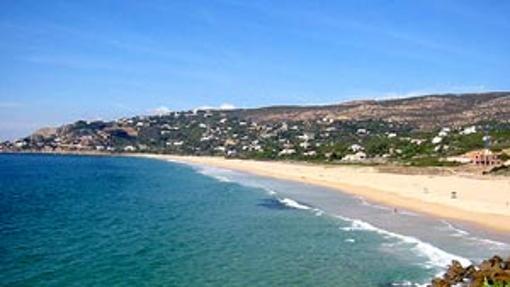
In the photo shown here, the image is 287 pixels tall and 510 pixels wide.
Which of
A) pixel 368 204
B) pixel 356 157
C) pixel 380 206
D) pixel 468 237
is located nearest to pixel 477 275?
pixel 468 237

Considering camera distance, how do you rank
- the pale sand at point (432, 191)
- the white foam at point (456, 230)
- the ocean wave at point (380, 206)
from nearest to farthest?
the white foam at point (456, 230), the pale sand at point (432, 191), the ocean wave at point (380, 206)

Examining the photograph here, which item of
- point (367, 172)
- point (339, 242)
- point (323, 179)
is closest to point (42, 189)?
point (323, 179)

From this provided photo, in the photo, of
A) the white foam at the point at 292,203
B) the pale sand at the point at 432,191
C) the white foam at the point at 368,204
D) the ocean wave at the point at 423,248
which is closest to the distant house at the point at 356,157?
the pale sand at the point at 432,191

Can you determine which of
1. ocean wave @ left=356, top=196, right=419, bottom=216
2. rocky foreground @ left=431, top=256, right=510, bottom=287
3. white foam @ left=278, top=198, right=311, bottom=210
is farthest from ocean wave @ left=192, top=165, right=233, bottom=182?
rocky foreground @ left=431, top=256, right=510, bottom=287

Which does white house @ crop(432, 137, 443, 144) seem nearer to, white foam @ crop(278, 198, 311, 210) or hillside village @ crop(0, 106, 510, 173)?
hillside village @ crop(0, 106, 510, 173)

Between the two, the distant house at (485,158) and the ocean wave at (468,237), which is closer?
the ocean wave at (468,237)

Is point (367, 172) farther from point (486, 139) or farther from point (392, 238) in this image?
point (392, 238)

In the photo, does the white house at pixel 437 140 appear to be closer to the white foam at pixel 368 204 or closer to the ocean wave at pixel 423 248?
the white foam at pixel 368 204
